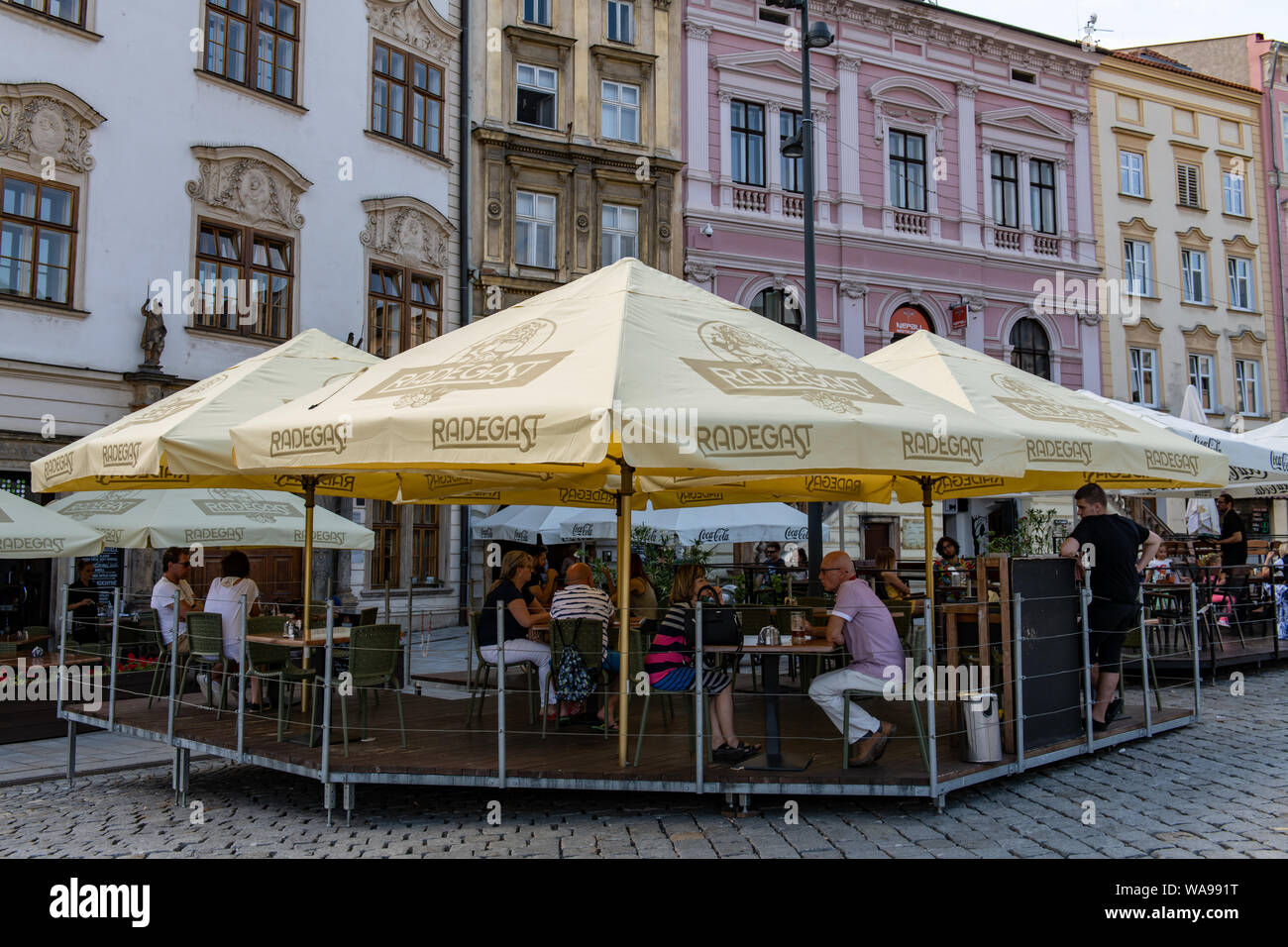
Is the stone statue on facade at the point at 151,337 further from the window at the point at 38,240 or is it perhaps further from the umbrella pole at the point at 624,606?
the umbrella pole at the point at 624,606

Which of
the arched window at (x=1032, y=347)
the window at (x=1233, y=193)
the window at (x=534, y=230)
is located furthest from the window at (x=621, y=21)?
the window at (x=1233, y=193)

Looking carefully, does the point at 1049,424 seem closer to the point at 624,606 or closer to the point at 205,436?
the point at 624,606

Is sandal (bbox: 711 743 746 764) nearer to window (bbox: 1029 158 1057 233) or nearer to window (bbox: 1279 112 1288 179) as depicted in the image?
Answer: window (bbox: 1029 158 1057 233)

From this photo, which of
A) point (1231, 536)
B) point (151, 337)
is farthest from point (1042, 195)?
point (151, 337)

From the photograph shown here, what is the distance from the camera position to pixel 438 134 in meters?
22.7

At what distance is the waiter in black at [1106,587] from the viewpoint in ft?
28.5

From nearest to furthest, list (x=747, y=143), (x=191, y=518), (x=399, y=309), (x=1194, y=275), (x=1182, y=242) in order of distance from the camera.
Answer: (x=191, y=518) → (x=399, y=309) → (x=747, y=143) → (x=1182, y=242) → (x=1194, y=275)

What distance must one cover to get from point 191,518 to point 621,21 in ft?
56.6

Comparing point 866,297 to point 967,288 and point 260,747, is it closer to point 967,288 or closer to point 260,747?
point 967,288

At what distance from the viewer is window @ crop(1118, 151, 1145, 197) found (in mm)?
32281

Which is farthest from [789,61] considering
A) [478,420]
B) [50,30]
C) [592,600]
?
[478,420]

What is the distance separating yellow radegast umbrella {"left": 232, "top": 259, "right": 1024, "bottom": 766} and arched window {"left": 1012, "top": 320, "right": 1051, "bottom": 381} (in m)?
23.5

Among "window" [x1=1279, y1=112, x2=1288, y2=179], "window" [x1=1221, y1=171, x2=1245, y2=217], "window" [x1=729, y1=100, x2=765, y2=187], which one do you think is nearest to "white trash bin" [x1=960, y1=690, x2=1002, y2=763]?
"window" [x1=729, y1=100, x2=765, y2=187]

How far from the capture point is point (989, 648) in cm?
780
